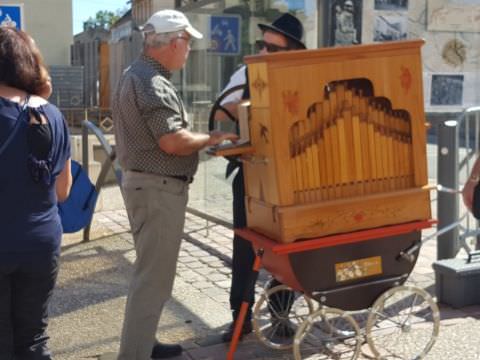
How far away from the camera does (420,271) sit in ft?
19.1

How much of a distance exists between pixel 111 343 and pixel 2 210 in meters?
Answer: 1.65

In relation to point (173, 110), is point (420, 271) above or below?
below

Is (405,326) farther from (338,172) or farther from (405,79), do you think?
(405,79)

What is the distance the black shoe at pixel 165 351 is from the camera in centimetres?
407

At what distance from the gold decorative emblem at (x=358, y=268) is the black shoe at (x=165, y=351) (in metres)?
1.09

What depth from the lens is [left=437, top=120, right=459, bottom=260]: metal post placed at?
4.96 metres

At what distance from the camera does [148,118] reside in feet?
11.2

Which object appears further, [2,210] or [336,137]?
[336,137]

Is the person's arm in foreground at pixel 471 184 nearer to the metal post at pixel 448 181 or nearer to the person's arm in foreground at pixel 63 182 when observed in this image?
the metal post at pixel 448 181

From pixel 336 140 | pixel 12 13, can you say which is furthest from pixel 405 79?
pixel 12 13

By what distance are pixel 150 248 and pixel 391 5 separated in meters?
2.64

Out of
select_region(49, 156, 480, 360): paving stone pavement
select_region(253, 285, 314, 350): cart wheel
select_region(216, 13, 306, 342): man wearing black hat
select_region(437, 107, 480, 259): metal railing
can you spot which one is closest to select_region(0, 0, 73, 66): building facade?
select_region(49, 156, 480, 360): paving stone pavement

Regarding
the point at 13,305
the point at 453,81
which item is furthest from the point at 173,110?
the point at 453,81

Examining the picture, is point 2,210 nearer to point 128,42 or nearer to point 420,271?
point 420,271
